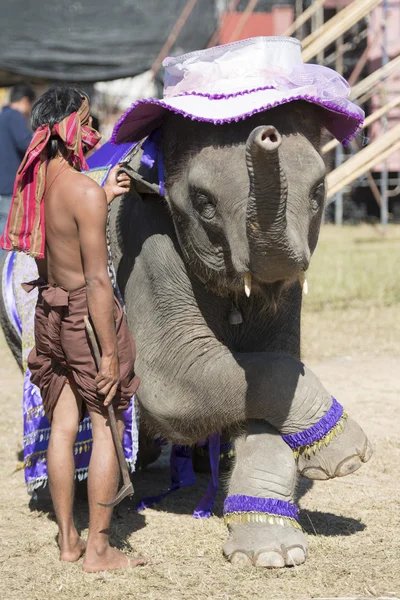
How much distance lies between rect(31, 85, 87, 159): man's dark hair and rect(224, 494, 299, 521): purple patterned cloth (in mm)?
1361

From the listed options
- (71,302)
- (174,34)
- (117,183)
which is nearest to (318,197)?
(117,183)

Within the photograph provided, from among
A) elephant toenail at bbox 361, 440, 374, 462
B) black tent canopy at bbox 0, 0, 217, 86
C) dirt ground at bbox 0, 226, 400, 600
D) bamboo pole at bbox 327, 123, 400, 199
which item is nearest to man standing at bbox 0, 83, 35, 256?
bamboo pole at bbox 327, 123, 400, 199

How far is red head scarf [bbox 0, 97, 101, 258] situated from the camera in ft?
11.0

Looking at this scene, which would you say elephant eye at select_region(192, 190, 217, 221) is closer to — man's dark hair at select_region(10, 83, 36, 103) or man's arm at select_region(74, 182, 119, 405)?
man's arm at select_region(74, 182, 119, 405)

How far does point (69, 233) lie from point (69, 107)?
44cm

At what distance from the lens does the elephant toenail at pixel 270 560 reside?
338 centimetres

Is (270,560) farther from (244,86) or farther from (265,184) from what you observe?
(244,86)

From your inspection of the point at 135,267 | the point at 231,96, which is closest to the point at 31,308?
the point at 135,267

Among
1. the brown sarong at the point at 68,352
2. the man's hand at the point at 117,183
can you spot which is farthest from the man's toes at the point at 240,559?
the man's hand at the point at 117,183

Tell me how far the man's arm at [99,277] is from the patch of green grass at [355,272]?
18.7ft

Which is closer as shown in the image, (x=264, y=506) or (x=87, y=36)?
(x=264, y=506)

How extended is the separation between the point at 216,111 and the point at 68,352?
3.12ft

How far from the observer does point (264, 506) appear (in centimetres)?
349

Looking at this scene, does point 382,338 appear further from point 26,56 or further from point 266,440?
point 26,56
